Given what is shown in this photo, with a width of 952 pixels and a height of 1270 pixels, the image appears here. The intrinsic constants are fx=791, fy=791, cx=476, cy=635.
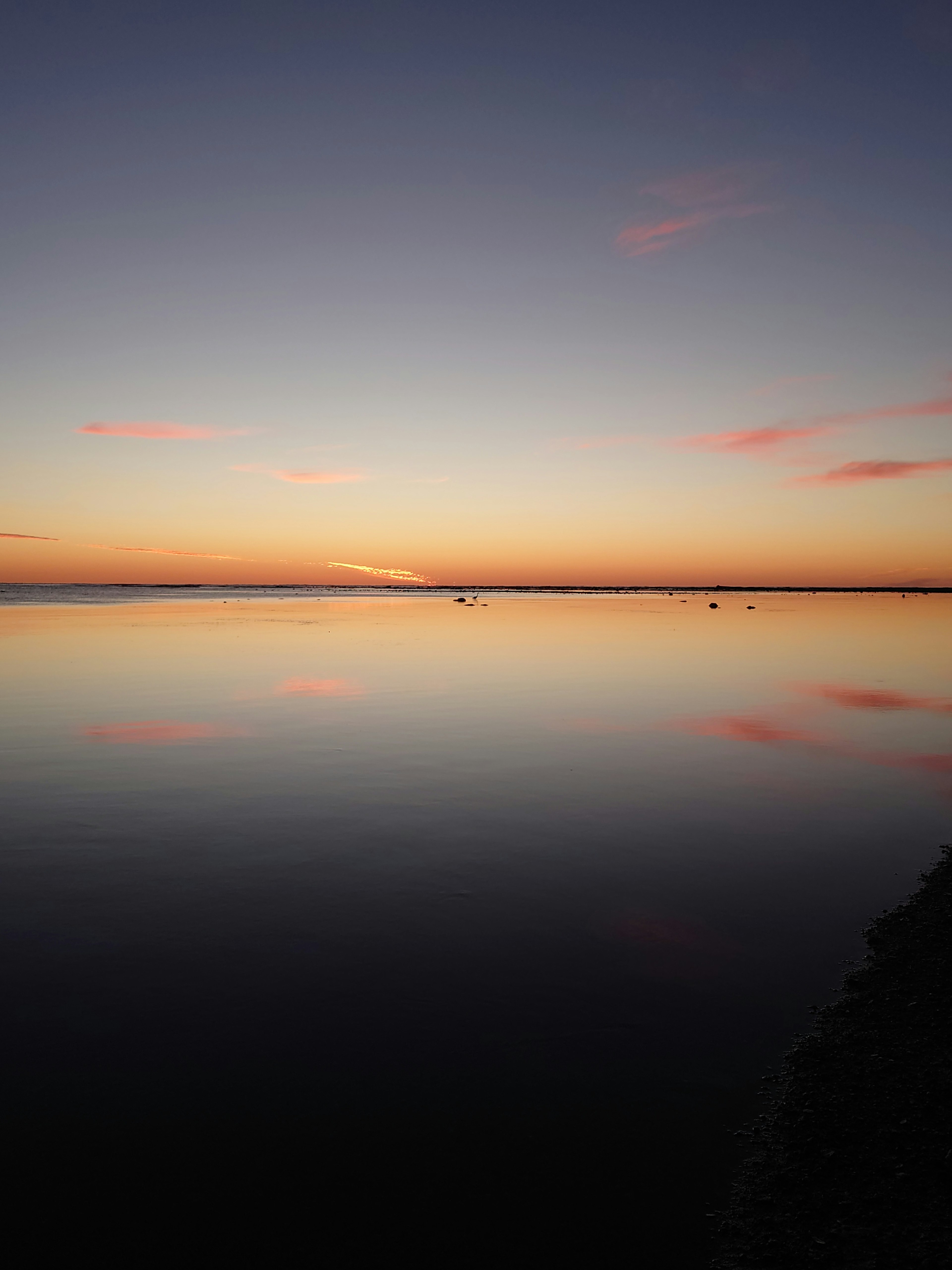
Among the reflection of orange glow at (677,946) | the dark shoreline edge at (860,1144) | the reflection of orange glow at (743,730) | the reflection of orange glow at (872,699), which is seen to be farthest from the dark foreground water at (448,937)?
the reflection of orange glow at (872,699)

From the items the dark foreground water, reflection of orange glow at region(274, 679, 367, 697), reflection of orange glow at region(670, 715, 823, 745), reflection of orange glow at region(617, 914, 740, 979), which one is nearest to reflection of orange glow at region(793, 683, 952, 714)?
the dark foreground water

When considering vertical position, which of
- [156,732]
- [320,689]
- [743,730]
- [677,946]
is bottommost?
[677,946]

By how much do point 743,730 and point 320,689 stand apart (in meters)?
13.6

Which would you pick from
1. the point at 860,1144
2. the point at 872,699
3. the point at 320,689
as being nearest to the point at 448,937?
the point at 860,1144

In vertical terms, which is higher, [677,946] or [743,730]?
[743,730]

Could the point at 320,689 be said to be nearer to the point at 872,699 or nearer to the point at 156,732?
the point at 156,732

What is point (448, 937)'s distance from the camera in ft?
28.0

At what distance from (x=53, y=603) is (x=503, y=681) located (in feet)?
287

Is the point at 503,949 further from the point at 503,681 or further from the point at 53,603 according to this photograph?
the point at 53,603

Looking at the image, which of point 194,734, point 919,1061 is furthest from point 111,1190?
point 194,734

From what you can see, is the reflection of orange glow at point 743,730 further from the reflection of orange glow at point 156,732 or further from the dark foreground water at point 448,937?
the reflection of orange glow at point 156,732

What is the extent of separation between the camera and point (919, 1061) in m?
6.21

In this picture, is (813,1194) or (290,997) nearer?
(813,1194)

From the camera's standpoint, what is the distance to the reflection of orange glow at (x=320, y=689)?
2512 cm
